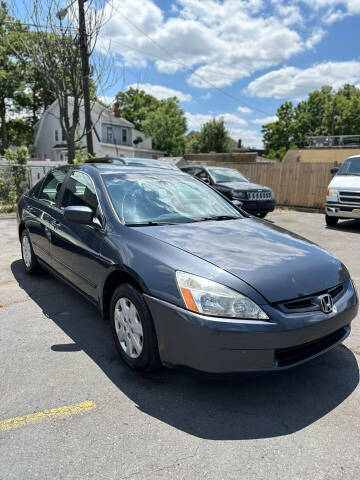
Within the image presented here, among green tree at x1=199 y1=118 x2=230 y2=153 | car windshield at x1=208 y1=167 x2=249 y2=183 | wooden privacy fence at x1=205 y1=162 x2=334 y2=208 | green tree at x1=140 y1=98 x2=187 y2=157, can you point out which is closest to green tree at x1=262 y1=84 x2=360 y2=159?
green tree at x1=199 y1=118 x2=230 y2=153

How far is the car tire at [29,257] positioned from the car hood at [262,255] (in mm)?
2569

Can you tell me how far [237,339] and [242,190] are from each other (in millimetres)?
8577

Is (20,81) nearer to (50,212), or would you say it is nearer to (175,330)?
(50,212)

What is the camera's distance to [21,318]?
12.8 ft

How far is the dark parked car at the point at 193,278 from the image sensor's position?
88.9 inches

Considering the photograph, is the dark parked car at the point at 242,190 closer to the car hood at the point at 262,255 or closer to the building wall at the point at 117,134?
the car hood at the point at 262,255

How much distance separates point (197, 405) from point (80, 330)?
1580 millimetres

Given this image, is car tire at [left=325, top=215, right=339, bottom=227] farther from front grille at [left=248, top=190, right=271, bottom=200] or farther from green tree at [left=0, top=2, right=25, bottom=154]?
green tree at [left=0, top=2, right=25, bottom=154]

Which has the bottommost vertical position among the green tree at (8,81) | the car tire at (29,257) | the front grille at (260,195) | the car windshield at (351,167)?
the car tire at (29,257)

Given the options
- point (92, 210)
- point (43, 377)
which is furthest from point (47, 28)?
point (43, 377)

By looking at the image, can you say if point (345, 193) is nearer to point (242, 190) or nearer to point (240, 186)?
point (242, 190)

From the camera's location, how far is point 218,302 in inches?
89.3

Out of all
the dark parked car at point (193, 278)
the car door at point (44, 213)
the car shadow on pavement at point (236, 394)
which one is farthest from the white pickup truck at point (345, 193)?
the car door at point (44, 213)

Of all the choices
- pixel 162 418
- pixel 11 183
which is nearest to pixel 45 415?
pixel 162 418
